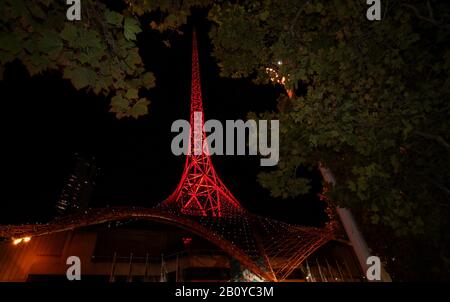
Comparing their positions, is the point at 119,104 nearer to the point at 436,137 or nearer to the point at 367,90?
the point at 367,90

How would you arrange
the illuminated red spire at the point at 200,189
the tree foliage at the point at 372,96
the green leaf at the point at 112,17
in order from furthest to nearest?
the illuminated red spire at the point at 200,189 → the tree foliage at the point at 372,96 → the green leaf at the point at 112,17

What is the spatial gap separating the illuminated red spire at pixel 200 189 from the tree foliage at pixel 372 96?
1814 cm

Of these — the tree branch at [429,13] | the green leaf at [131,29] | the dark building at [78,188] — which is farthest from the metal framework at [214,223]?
the dark building at [78,188]

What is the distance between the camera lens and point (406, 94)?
452 centimetres

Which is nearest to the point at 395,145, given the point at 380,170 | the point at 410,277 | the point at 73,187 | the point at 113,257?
the point at 380,170

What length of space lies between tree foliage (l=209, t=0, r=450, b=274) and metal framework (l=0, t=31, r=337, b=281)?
9172 millimetres

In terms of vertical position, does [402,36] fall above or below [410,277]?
above

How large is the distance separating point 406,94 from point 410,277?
18.9ft

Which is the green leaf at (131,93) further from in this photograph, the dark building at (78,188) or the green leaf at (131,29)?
the dark building at (78,188)

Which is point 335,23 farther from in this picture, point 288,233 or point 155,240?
point 155,240

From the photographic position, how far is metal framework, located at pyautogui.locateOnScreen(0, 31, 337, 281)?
14.1 metres

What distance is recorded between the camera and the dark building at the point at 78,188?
11606cm

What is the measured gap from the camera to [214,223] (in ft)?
71.3

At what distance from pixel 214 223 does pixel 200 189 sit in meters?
5.59
